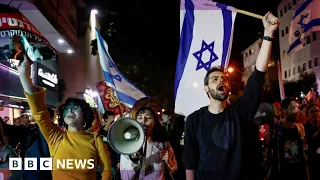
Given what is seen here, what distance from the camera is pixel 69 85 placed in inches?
1054

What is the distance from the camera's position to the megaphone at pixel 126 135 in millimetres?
4461

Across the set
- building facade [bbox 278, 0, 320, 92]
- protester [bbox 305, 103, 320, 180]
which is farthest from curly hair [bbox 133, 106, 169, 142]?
building facade [bbox 278, 0, 320, 92]

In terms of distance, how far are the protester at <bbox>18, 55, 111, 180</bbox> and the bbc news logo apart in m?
0.02

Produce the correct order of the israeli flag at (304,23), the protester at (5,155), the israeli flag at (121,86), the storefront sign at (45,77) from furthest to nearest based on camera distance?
1. the storefront sign at (45,77)
2. the israeli flag at (304,23)
3. the israeli flag at (121,86)
4. the protester at (5,155)

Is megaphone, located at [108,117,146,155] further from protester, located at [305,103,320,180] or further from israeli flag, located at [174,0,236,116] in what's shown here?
protester, located at [305,103,320,180]

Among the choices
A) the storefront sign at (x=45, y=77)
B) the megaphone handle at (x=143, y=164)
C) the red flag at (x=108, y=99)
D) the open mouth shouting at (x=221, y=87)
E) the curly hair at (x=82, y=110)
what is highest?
the storefront sign at (x=45, y=77)

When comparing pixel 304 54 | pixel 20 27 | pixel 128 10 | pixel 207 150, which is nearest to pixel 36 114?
pixel 207 150

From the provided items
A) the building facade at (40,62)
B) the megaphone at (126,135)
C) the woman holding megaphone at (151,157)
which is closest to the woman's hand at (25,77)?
the megaphone at (126,135)

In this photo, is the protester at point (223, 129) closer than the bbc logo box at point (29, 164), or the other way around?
the protester at point (223, 129)

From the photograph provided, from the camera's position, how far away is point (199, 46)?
486 centimetres

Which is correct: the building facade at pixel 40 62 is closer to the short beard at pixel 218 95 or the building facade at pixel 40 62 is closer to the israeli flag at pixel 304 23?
the israeli flag at pixel 304 23

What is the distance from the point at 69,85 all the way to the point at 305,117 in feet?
70.1

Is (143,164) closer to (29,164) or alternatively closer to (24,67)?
(29,164)

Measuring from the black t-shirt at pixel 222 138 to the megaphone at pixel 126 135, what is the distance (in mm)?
1128
